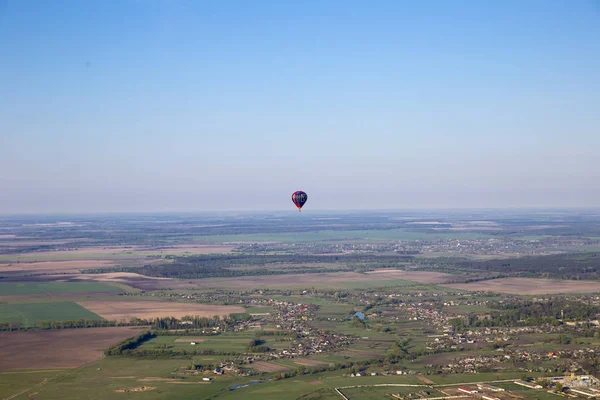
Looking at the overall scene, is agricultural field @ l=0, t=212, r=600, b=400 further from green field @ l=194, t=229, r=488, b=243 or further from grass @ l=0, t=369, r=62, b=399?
green field @ l=194, t=229, r=488, b=243

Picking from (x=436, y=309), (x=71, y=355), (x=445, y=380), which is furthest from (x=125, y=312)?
(x=445, y=380)

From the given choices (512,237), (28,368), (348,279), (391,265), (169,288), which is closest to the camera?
(28,368)

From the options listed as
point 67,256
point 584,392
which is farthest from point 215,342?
point 67,256

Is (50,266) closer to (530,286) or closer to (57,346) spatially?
(57,346)

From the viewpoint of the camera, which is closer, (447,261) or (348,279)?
(348,279)

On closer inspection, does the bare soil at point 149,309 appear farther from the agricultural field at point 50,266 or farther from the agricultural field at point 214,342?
the agricultural field at point 50,266

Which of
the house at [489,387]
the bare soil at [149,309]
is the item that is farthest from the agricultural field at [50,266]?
the house at [489,387]

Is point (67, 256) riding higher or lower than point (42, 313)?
higher

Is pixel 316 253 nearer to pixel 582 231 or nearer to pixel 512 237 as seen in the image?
pixel 512 237
